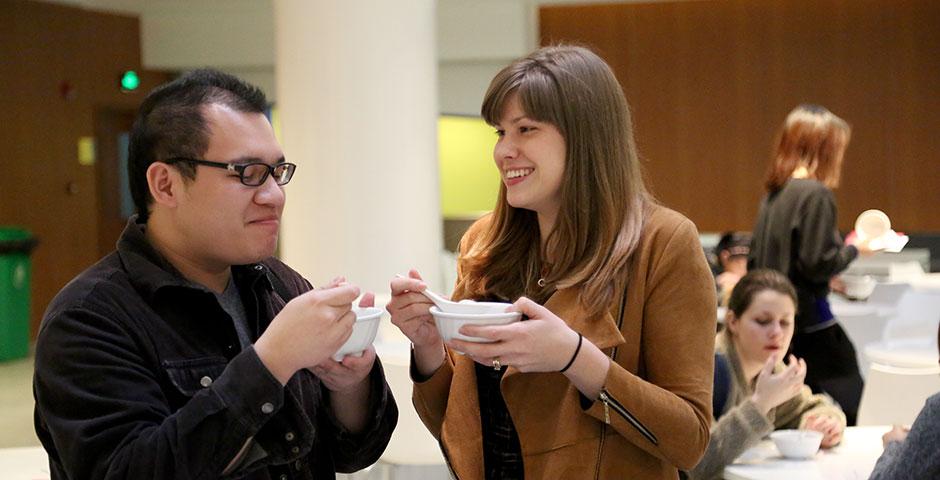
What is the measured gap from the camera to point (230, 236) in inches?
58.8

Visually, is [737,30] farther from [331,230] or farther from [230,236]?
[230,236]

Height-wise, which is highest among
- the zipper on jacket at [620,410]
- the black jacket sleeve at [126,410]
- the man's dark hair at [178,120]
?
the man's dark hair at [178,120]

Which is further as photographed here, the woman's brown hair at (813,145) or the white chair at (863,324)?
the white chair at (863,324)

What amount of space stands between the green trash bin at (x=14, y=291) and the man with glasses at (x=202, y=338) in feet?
24.6

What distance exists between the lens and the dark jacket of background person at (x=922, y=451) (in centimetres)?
150

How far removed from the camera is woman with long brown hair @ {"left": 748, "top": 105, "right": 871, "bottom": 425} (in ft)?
14.1

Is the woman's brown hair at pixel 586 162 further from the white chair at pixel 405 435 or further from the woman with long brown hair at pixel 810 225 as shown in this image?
the woman with long brown hair at pixel 810 225

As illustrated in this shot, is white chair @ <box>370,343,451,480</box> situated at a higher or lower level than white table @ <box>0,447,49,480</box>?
lower

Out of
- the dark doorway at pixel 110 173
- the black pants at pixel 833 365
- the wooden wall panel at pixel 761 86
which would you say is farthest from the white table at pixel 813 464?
the dark doorway at pixel 110 173

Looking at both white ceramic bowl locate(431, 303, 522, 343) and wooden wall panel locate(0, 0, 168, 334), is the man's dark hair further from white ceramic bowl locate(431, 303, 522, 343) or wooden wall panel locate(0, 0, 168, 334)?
wooden wall panel locate(0, 0, 168, 334)

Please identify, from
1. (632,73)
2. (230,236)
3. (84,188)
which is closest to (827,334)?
(230,236)

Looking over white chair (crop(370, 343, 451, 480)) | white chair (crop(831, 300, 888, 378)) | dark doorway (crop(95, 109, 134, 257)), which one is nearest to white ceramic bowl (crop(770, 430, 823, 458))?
white chair (crop(370, 343, 451, 480))

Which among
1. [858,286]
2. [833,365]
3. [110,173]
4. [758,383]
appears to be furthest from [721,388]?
[110,173]

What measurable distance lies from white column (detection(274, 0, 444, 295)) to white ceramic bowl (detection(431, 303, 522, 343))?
11.7 feet
